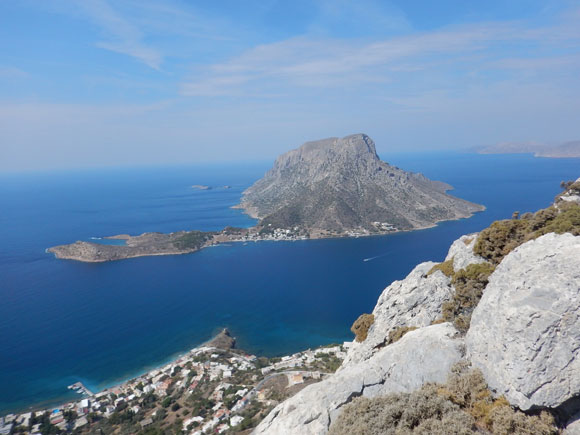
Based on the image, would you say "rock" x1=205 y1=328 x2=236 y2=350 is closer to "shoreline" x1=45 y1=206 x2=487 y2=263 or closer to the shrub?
the shrub

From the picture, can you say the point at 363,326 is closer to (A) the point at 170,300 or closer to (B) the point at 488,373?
(B) the point at 488,373

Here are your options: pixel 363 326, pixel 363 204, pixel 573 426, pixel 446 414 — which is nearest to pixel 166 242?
pixel 363 204

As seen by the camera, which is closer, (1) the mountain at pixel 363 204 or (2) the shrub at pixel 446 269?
(2) the shrub at pixel 446 269

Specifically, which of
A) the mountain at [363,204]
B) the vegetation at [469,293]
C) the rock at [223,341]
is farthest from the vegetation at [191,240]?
the vegetation at [469,293]

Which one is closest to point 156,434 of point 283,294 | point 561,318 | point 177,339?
point 177,339

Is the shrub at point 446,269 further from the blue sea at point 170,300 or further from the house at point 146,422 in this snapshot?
the blue sea at point 170,300
